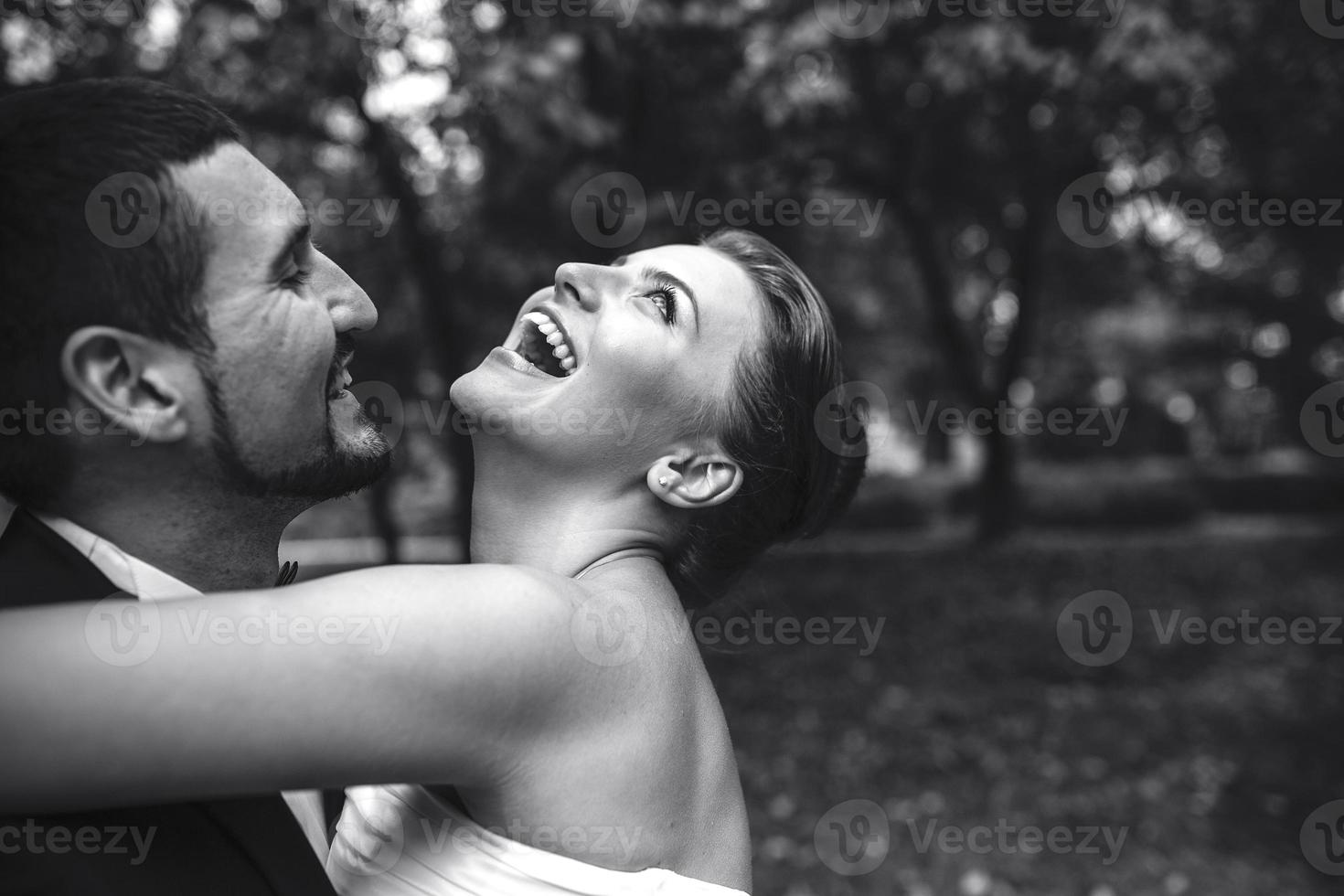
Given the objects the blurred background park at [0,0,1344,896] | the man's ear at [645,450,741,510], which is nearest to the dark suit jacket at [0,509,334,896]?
the man's ear at [645,450,741,510]

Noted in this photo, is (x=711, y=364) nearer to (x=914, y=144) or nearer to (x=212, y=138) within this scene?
(x=212, y=138)

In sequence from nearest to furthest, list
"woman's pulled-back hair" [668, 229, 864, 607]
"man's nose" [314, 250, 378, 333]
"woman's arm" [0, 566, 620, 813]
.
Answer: "woman's arm" [0, 566, 620, 813], "man's nose" [314, 250, 378, 333], "woman's pulled-back hair" [668, 229, 864, 607]

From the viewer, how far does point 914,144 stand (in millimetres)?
11305

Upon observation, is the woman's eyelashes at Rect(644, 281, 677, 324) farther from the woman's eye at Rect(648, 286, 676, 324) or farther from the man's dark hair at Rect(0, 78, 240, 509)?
the man's dark hair at Rect(0, 78, 240, 509)

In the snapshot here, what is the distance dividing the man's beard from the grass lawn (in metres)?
2.60

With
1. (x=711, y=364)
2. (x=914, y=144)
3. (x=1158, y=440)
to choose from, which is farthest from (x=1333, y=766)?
(x=1158, y=440)

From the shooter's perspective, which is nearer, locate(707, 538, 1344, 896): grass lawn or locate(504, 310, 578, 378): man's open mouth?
locate(504, 310, 578, 378): man's open mouth

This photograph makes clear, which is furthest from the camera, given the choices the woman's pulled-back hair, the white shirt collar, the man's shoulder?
the woman's pulled-back hair

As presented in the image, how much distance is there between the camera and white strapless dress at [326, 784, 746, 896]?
1833mm

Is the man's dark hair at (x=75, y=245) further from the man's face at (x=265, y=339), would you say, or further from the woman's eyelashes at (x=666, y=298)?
the woman's eyelashes at (x=666, y=298)

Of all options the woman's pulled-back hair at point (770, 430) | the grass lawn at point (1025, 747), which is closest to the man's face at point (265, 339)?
the woman's pulled-back hair at point (770, 430)

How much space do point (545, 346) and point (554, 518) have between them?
0.60 metres

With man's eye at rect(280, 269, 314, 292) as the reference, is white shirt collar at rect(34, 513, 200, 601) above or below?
below

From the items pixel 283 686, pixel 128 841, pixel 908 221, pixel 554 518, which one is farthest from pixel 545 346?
pixel 908 221
